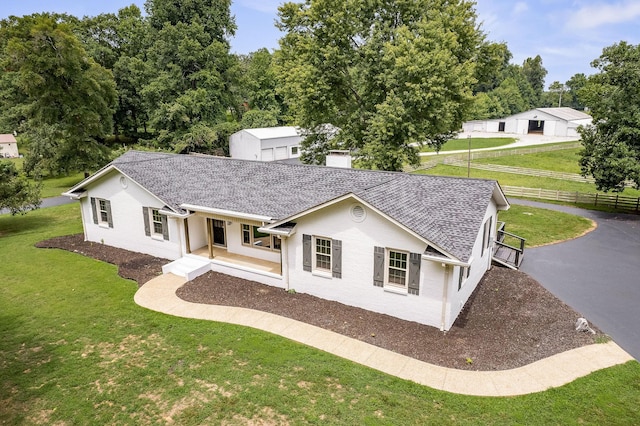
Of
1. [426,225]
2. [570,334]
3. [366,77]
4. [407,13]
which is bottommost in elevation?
[570,334]

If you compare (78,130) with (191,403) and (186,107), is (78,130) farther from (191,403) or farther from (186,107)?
(191,403)

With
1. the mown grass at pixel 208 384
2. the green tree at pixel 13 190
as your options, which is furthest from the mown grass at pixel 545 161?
the green tree at pixel 13 190

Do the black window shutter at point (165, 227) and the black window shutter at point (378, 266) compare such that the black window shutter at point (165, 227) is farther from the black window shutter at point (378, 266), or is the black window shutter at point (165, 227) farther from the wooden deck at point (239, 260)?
the black window shutter at point (378, 266)

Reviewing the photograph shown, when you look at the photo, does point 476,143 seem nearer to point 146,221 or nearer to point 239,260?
point 239,260

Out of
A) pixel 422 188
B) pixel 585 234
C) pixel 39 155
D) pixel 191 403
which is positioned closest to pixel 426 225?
pixel 422 188

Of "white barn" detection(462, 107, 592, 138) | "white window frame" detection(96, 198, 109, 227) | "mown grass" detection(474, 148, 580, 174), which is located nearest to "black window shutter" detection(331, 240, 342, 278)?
"white window frame" detection(96, 198, 109, 227)

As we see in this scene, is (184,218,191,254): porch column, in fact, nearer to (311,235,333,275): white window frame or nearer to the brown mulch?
the brown mulch
